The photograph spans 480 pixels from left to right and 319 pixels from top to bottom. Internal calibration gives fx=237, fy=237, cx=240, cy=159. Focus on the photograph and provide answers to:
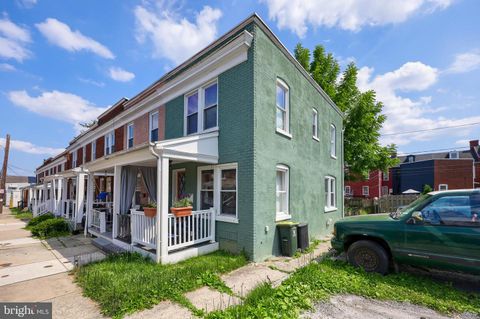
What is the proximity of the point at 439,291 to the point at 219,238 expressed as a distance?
5376mm

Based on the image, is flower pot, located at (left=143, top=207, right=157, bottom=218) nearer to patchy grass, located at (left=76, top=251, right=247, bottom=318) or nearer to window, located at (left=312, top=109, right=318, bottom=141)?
patchy grass, located at (left=76, top=251, right=247, bottom=318)

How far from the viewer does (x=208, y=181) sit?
8.27m

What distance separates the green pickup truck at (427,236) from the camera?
4.67 m

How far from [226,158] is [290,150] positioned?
106 inches

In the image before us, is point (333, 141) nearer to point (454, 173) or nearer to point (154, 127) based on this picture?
point (154, 127)

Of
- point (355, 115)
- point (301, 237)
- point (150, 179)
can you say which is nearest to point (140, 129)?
point (150, 179)

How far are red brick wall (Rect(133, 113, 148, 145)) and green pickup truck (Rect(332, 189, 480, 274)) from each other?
983 centimetres

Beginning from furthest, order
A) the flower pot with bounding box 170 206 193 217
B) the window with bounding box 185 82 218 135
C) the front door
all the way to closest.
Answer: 1. the window with bounding box 185 82 218 135
2. the flower pot with bounding box 170 206 193 217
3. the front door

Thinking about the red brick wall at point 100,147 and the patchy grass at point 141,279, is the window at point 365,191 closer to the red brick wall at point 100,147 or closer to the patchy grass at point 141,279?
the red brick wall at point 100,147

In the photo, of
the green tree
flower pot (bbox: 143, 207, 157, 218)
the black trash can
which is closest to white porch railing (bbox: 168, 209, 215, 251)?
flower pot (bbox: 143, 207, 157, 218)

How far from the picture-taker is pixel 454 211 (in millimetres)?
4957

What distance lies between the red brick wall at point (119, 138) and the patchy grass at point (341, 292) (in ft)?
39.9

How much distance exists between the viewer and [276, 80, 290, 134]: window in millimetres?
8490

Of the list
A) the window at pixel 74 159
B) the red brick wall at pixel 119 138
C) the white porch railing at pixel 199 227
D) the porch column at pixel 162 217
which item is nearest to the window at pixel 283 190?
the white porch railing at pixel 199 227
